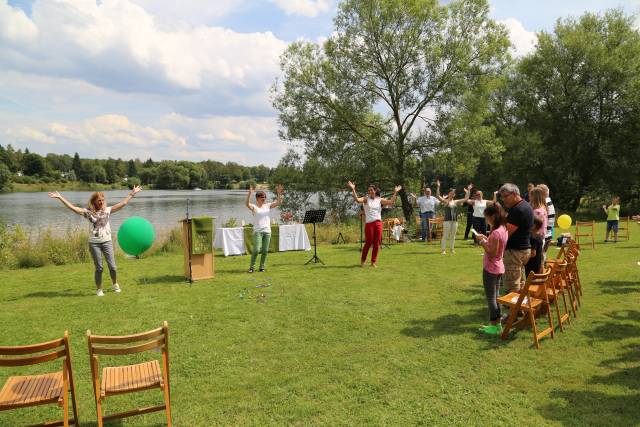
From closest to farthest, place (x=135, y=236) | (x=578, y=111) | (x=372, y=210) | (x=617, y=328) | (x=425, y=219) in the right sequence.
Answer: (x=617, y=328)
(x=135, y=236)
(x=372, y=210)
(x=425, y=219)
(x=578, y=111)

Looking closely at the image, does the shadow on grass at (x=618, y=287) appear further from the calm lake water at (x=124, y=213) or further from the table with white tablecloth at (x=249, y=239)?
the calm lake water at (x=124, y=213)

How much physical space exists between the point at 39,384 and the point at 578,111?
34500 millimetres

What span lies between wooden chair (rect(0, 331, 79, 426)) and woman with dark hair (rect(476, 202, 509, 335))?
483 cm

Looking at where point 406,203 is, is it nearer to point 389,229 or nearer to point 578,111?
point 389,229

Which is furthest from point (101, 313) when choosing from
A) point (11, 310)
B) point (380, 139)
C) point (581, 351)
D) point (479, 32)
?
point (479, 32)

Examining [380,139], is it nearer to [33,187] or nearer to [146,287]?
[146,287]

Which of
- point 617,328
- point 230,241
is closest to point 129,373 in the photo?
point 617,328

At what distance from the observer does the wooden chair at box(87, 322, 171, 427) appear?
10.8 ft

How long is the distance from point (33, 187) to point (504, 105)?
7689cm

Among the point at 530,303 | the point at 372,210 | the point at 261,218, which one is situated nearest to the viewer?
the point at 530,303

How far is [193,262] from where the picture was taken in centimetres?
938

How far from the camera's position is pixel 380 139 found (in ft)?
77.6

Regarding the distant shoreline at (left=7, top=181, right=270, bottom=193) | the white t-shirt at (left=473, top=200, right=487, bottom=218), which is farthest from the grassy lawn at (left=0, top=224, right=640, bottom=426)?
the distant shoreline at (left=7, top=181, right=270, bottom=193)

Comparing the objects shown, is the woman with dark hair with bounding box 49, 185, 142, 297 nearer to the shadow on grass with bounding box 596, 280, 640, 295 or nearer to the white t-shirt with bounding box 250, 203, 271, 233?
the white t-shirt with bounding box 250, 203, 271, 233
